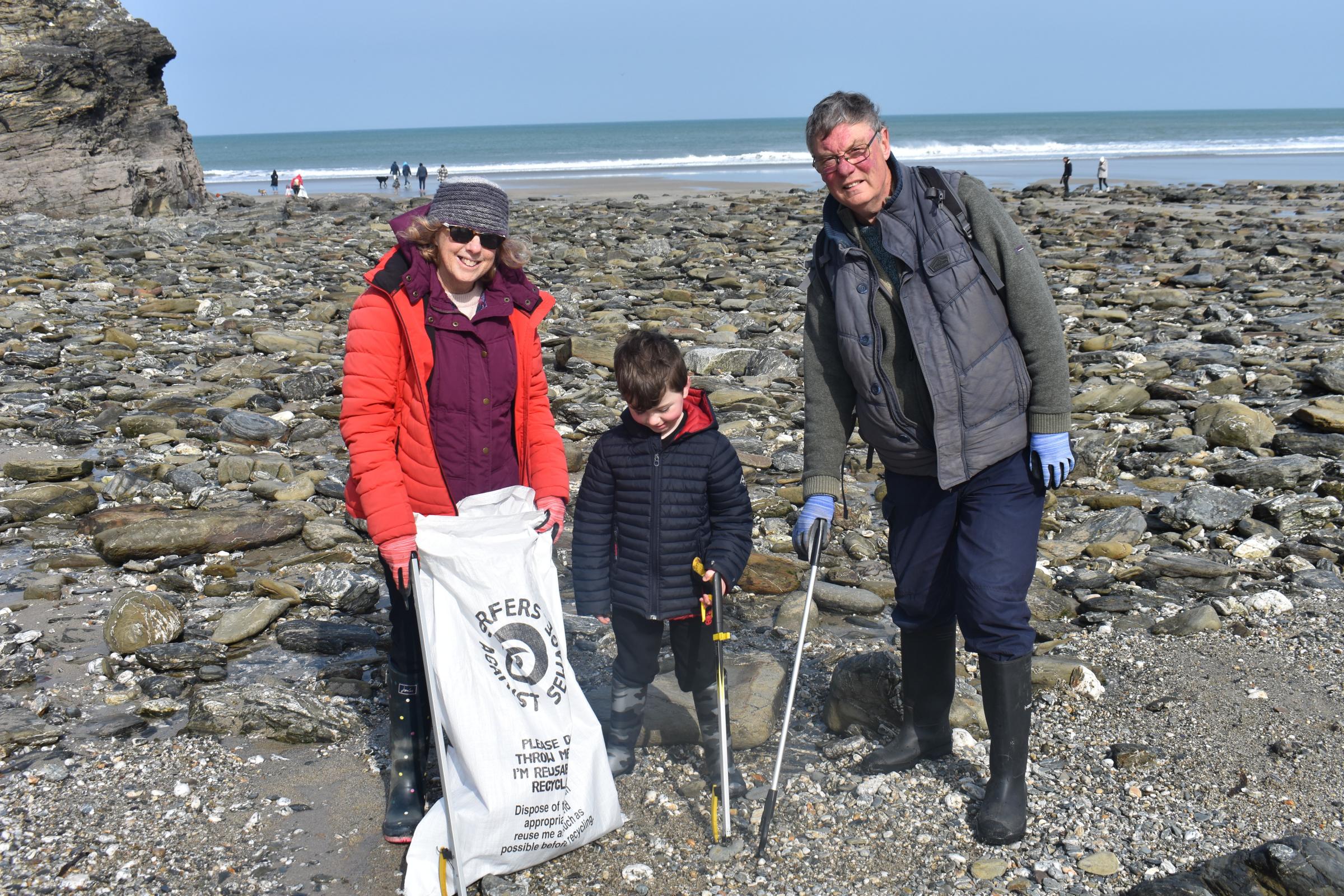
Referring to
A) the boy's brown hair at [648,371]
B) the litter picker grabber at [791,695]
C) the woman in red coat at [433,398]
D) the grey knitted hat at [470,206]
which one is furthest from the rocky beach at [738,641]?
the grey knitted hat at [470,206]

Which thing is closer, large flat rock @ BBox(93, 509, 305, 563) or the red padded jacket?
the red padded jacket

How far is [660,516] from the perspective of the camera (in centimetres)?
369

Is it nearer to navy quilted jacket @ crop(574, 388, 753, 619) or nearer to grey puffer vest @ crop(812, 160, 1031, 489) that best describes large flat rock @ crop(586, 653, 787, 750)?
navy quilted jacket @ crop(574, 388, 753, 619)

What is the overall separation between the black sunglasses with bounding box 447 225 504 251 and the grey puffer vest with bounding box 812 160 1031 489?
0.99 meters

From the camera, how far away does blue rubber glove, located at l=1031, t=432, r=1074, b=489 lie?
3.40 metres

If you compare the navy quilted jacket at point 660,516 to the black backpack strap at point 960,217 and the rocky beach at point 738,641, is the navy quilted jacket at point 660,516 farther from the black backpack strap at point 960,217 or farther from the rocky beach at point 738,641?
the black backpack strap at point 960,217

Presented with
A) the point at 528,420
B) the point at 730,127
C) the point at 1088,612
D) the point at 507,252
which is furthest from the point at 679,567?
the point at 730,127

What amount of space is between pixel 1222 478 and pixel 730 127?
12657cm

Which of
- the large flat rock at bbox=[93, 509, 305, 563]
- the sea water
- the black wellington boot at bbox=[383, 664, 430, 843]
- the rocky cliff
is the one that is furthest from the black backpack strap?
the sea water

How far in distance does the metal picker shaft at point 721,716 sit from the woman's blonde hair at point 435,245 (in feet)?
3.92

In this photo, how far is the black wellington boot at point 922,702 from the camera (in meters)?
3.89

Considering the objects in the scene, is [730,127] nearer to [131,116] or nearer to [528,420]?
[131,116]

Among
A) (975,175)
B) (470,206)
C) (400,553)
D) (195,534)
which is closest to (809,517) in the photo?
(400,553)

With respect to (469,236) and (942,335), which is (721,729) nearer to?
(942,335)
